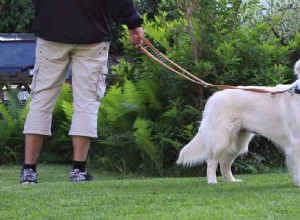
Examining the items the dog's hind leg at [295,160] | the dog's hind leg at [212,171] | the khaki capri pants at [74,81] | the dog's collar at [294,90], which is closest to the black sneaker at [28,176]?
the khaki capri pants at [74,81]

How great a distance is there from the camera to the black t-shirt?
6348 mm

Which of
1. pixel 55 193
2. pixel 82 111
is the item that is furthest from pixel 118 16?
pixel 55 193

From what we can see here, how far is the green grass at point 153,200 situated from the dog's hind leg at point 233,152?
1.21 feet

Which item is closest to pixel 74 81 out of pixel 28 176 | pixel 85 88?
pixel 85 88

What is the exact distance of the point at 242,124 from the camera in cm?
687

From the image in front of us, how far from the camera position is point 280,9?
32.9 ft

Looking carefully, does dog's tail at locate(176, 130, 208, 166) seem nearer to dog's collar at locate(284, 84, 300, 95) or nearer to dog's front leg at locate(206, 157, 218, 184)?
dog's front leg at locate(206, 157, 218, 184)

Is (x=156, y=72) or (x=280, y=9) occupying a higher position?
(x=280, y=9)

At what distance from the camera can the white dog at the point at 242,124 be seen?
255 inches

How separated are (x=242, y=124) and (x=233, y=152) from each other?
1.17 ft

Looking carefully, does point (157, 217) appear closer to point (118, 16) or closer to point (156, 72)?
point (118, 16)

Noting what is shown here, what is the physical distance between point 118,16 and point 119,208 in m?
2.06

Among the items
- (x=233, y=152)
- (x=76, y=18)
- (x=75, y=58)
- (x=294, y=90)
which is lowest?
(x=233, y=152)

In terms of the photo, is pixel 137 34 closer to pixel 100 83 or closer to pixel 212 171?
pixel 100 83
